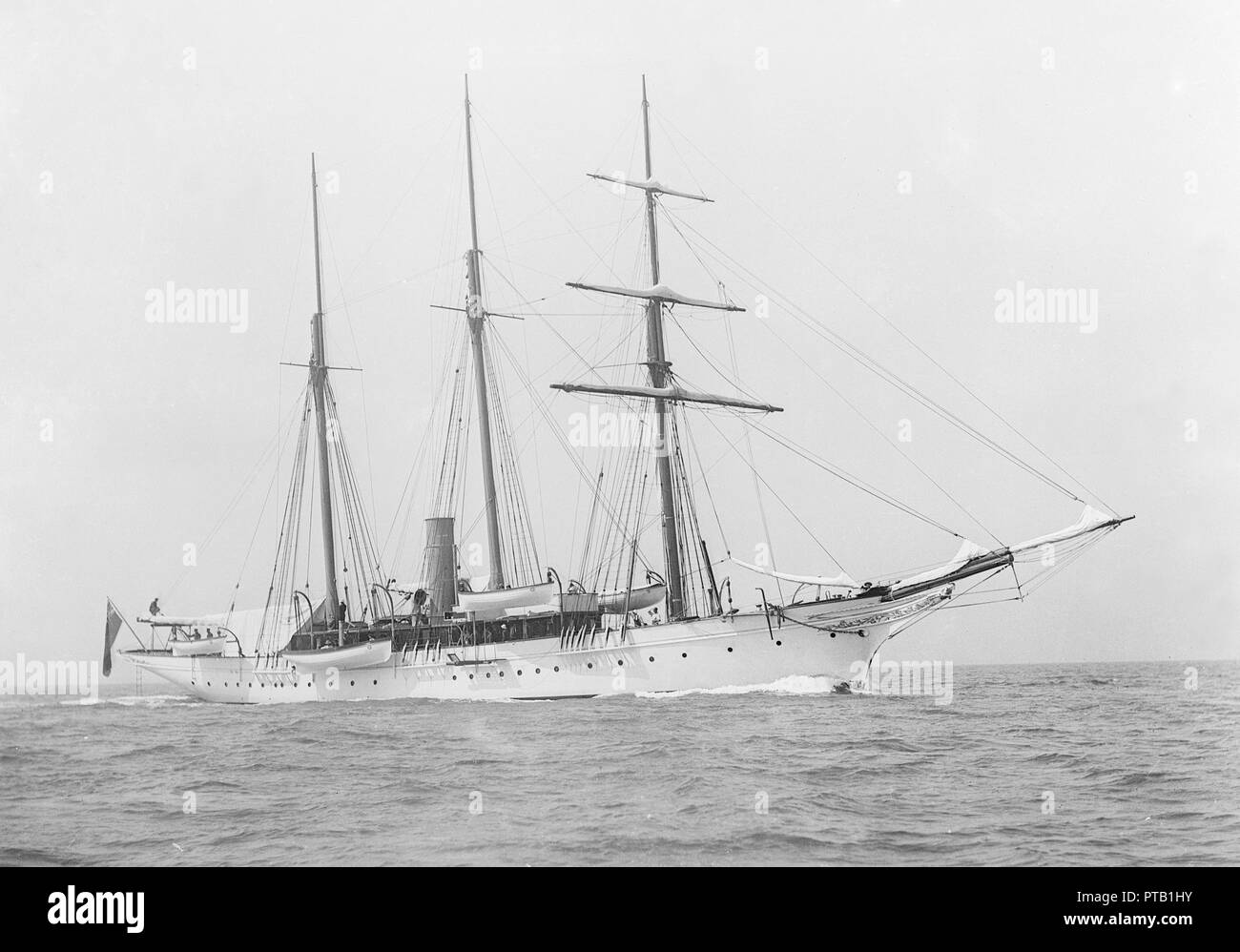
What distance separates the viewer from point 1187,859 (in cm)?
1373

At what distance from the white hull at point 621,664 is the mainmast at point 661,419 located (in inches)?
115

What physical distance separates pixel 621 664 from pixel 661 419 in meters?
9.44

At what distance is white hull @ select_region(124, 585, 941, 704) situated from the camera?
116 ft

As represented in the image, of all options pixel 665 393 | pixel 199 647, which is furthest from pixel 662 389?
pixel 199 647

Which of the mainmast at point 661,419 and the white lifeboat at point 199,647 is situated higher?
the mainmast at point 661,419

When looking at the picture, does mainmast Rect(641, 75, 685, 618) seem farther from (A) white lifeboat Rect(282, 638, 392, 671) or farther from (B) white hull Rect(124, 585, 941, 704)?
(A) white lifeboat Rect(282, 638, 392, 671)

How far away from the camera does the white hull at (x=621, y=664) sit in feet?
116

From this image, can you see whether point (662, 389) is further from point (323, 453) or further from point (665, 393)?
point (323, 453)

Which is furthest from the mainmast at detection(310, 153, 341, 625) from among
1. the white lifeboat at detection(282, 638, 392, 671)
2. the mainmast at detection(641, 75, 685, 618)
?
the mainmast at detection(641, 75, 685, 618)

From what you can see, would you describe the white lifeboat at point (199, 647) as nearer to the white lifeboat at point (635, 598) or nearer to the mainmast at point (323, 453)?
the mainmast at point (323, 453)

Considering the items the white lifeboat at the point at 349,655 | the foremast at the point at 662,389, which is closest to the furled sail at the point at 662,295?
the foremast at the point at 662,389
